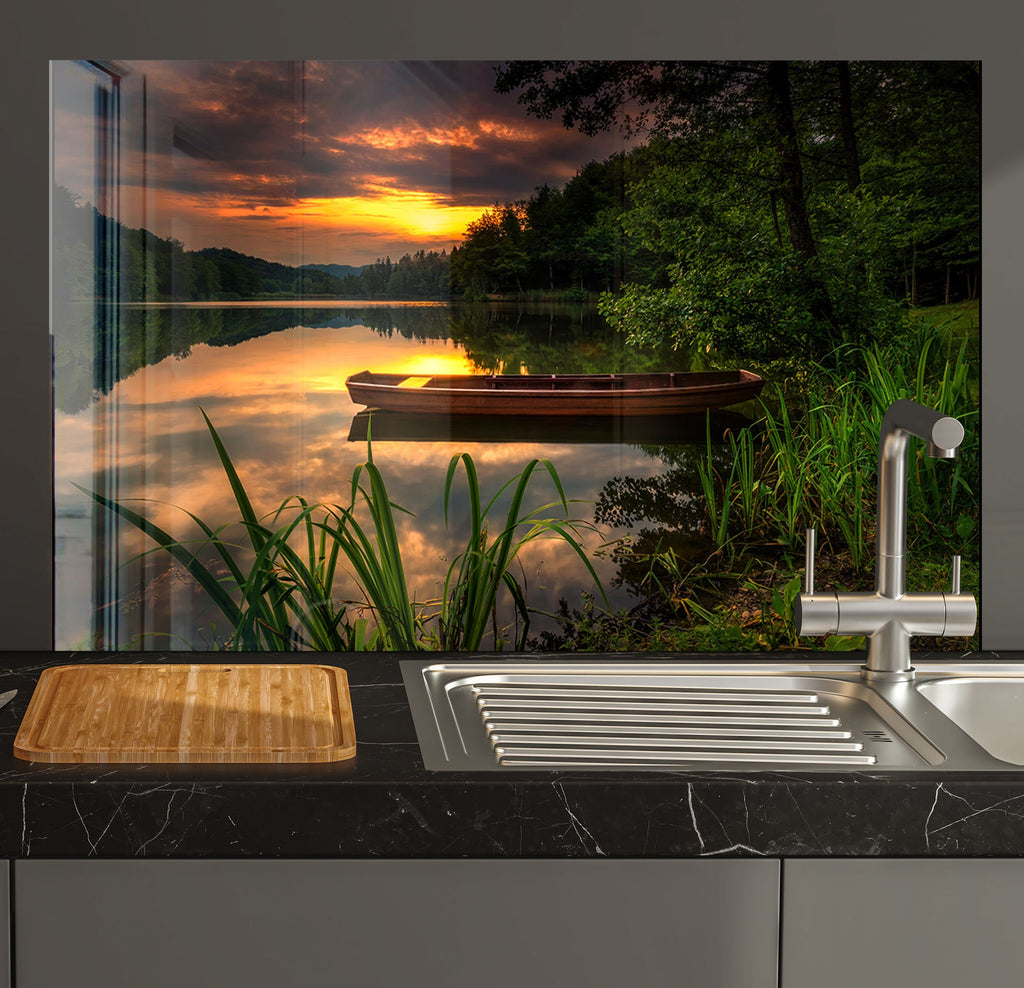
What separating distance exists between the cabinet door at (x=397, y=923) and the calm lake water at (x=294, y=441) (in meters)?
0.72

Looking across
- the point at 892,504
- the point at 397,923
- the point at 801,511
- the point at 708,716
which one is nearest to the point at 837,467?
the point at 801,511

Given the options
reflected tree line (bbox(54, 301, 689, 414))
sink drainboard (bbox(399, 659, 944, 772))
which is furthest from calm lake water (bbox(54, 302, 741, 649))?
sink drainboard (bbox(399, 659, 944, 772))

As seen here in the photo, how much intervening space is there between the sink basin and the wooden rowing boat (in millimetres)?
597

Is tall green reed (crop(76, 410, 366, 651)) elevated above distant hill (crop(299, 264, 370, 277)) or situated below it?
below

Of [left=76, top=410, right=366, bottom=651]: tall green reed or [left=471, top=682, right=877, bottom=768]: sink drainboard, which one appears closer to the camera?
[left=471, top=682, right=877, bottom=768]: sink drainboard

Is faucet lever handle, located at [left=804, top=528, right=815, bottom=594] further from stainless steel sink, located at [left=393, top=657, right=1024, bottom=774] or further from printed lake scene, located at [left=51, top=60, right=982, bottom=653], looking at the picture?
printed lake scene, located at [left=51, top=60, right=982, bottom=653]

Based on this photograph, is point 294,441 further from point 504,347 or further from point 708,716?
point 708,716

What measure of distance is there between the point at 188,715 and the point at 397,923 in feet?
1.24

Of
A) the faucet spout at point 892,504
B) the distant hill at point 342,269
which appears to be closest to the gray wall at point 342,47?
the distant hill at point 342,269

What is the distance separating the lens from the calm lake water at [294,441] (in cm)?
190

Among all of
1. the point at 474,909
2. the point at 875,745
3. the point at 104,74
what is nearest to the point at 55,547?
the point at 104,74

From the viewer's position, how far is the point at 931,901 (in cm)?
125

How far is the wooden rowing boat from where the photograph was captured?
6.38 ft

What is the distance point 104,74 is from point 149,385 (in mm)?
496
